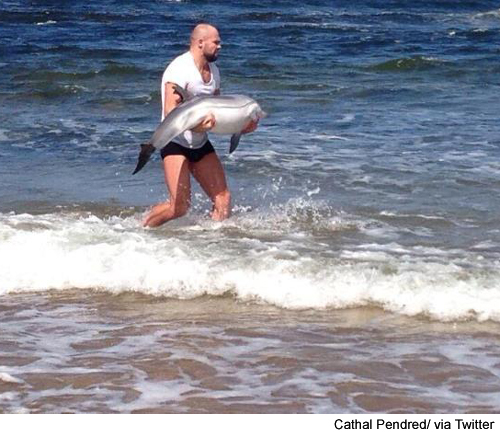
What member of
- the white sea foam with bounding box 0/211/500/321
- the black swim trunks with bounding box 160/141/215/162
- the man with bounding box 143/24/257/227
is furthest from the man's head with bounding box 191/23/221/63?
the white sea foam with bounding box 0/211/500/321

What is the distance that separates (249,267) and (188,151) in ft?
3.66

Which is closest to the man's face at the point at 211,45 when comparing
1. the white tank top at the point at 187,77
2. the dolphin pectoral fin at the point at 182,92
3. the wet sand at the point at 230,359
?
the white tank top at the point at 187,77

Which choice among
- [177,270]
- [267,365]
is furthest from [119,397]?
[177,270]

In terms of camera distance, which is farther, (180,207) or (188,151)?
(180,207)

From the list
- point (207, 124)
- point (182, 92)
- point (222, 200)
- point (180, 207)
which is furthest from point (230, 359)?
point (222, 200)

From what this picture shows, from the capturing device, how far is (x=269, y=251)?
9.02 m

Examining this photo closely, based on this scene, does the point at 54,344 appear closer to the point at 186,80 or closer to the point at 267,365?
the point at 267,365

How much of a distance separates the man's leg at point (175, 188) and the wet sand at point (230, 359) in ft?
3.77

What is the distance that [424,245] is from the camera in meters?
9.31

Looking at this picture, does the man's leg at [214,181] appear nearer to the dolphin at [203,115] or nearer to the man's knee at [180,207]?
the man's knee at [180,207]

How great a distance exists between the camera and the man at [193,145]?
28.4 ft

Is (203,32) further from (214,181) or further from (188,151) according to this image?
(214,181)

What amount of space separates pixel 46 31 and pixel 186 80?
14836 millimetres

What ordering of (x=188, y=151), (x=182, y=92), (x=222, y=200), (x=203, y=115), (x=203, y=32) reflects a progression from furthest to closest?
(x=222, y=200) < (x=188, y=151) < (x=203, y=32) < (x=182, y=92) < (x=203, y=115)
